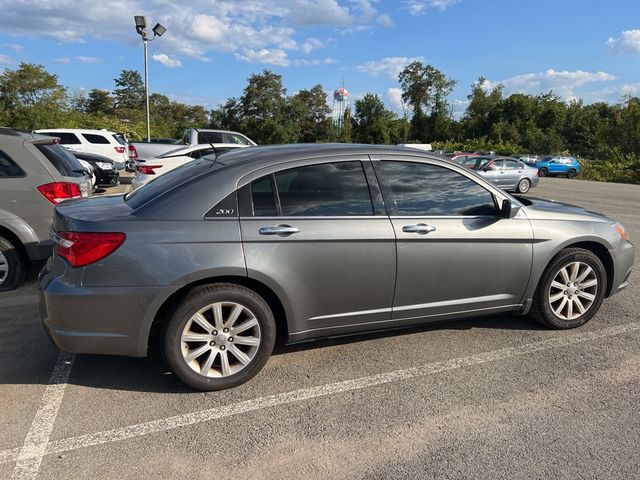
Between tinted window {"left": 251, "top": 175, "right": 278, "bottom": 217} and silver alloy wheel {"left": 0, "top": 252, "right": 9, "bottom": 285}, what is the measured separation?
11.1ft

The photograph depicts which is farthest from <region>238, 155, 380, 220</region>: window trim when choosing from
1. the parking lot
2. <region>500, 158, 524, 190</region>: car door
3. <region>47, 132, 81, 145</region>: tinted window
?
<region>47, 132, 81, 145</region>: tinted window

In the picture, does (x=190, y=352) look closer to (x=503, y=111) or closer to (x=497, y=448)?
(x=497, y=448)

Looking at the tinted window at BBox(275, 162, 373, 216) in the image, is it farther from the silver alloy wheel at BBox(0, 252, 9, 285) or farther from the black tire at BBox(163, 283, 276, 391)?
the silver alloy wheel at BBox(0, 252, 9, 285)

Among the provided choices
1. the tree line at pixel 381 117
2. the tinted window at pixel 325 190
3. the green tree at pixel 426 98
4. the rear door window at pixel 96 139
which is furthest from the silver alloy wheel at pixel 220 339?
the green tree at pixel 426 98

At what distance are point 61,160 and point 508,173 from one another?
1799cm

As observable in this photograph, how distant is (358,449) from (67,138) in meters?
20.6

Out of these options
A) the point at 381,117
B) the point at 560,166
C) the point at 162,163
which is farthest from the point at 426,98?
the point at 162,163

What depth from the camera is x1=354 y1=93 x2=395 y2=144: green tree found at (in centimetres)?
7719

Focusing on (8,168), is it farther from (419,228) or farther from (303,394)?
(419,228)

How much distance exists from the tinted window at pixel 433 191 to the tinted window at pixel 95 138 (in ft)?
61.7

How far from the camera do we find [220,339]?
327cm

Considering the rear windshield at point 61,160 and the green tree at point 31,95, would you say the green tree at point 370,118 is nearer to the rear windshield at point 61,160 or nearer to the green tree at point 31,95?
the green tree at point 31,95

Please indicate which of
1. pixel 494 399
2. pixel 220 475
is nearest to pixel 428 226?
pixel 494 399

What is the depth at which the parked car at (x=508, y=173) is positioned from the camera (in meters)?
20.0
